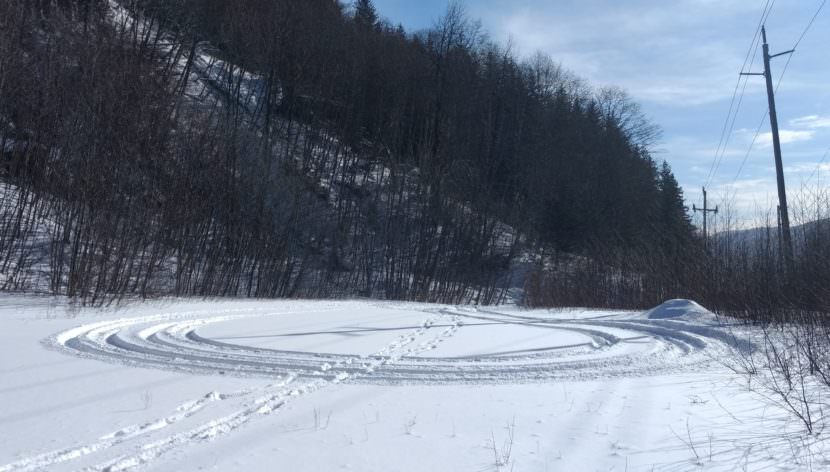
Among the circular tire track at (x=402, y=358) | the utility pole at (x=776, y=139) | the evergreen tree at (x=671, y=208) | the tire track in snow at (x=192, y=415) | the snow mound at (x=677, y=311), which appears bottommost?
the tire track in snow at (x=192, y=415)

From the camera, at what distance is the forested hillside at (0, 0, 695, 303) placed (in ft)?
67.5

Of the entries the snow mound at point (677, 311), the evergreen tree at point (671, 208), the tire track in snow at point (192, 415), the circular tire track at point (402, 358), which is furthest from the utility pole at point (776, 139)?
the evergreen tree at point (671, 208)

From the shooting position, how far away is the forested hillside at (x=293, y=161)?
2058cm

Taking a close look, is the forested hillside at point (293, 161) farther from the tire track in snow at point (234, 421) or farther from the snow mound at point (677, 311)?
the tire track in snow at point (234, 421)

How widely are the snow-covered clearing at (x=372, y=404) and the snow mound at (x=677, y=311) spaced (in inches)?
126

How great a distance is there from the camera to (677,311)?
14992 mm

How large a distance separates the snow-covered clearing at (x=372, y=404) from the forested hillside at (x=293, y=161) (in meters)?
9.05

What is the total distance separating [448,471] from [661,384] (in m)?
3.95

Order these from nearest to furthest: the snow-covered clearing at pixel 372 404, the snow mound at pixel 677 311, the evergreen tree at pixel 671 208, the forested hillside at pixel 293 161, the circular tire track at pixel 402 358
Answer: the snow-covered clearing at pixel 372 404 → the circular tire track at pixel 402 358 → the snow mound at pixel 677 311 → the forested hillside at pixel 293 161 → the evergreen tree at pixel 671 208

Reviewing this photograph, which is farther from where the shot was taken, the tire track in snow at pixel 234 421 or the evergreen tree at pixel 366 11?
the evergreen tree at pixel 366 11

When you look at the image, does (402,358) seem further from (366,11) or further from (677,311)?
(366,11)

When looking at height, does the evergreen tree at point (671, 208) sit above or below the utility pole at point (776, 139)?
above

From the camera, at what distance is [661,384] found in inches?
291

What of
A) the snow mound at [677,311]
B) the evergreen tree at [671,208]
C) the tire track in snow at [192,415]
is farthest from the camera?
the evergreen tree at [671,208]
